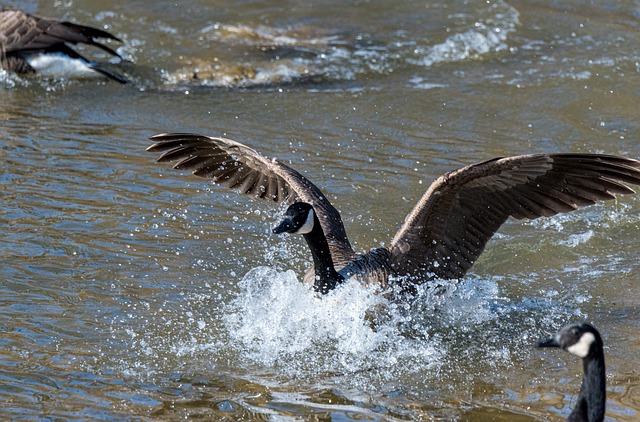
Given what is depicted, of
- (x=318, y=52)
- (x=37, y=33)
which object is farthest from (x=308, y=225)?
(x=37, y=33)

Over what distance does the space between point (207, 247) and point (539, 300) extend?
99.4 inches

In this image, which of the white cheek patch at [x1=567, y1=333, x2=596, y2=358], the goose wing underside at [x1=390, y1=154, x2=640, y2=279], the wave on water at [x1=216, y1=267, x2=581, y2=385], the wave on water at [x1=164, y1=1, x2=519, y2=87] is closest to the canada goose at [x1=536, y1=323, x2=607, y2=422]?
the white cheek patch at [x1=567, y1=333, x2=596, y2=358]

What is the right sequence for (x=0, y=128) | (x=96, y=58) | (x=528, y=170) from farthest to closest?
(x=96, y=58) → (x=0, y=128) → (x=528, y=170)

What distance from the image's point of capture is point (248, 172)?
7.39 meters

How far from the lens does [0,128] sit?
9.46 meters

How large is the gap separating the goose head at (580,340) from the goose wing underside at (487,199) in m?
1.85

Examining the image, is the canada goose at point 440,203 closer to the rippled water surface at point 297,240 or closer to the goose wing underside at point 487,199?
the goose wing underside at point 487,199

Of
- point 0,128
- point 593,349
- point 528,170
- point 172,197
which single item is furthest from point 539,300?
point 0,128

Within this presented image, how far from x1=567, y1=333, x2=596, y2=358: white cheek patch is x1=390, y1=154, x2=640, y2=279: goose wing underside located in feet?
6.20

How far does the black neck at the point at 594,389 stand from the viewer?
4.36 m

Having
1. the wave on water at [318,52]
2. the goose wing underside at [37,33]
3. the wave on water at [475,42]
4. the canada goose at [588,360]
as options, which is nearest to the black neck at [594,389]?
the canada goose at [588,360]

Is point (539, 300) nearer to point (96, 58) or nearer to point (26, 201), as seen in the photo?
point (26, 201)

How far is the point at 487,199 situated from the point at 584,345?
89.3 inches

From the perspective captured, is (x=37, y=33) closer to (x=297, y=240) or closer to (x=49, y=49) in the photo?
(x=49, y=49)
